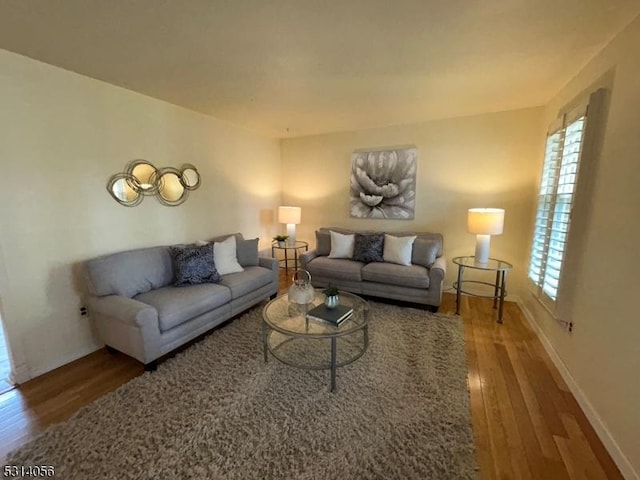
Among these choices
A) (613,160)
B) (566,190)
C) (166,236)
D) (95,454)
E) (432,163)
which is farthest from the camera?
(432,163)

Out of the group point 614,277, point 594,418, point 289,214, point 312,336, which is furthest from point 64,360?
point 614,277

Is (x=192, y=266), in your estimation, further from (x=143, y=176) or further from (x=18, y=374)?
(x=18, y=374)

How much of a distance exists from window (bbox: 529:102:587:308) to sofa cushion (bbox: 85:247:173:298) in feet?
11.3

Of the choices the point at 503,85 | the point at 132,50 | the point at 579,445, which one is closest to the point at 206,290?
the point at 132,50

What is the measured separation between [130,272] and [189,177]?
1.31 m

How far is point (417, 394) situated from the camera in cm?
190

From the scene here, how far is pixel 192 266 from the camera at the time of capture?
8.98 feet

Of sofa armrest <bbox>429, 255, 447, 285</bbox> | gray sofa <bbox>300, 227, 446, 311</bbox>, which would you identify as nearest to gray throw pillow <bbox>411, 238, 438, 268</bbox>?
gray sofa <bbox>300, 227, 446, 311</bbox>

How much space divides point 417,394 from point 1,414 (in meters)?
2.66

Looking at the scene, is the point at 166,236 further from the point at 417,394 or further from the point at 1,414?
the point at 417,394

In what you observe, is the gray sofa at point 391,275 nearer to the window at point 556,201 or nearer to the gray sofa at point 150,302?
the window at point 556,201

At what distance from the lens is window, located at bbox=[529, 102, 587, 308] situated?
2143mm

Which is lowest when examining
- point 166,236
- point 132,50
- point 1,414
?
→ point 1,414

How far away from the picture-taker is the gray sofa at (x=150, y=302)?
2.08m
